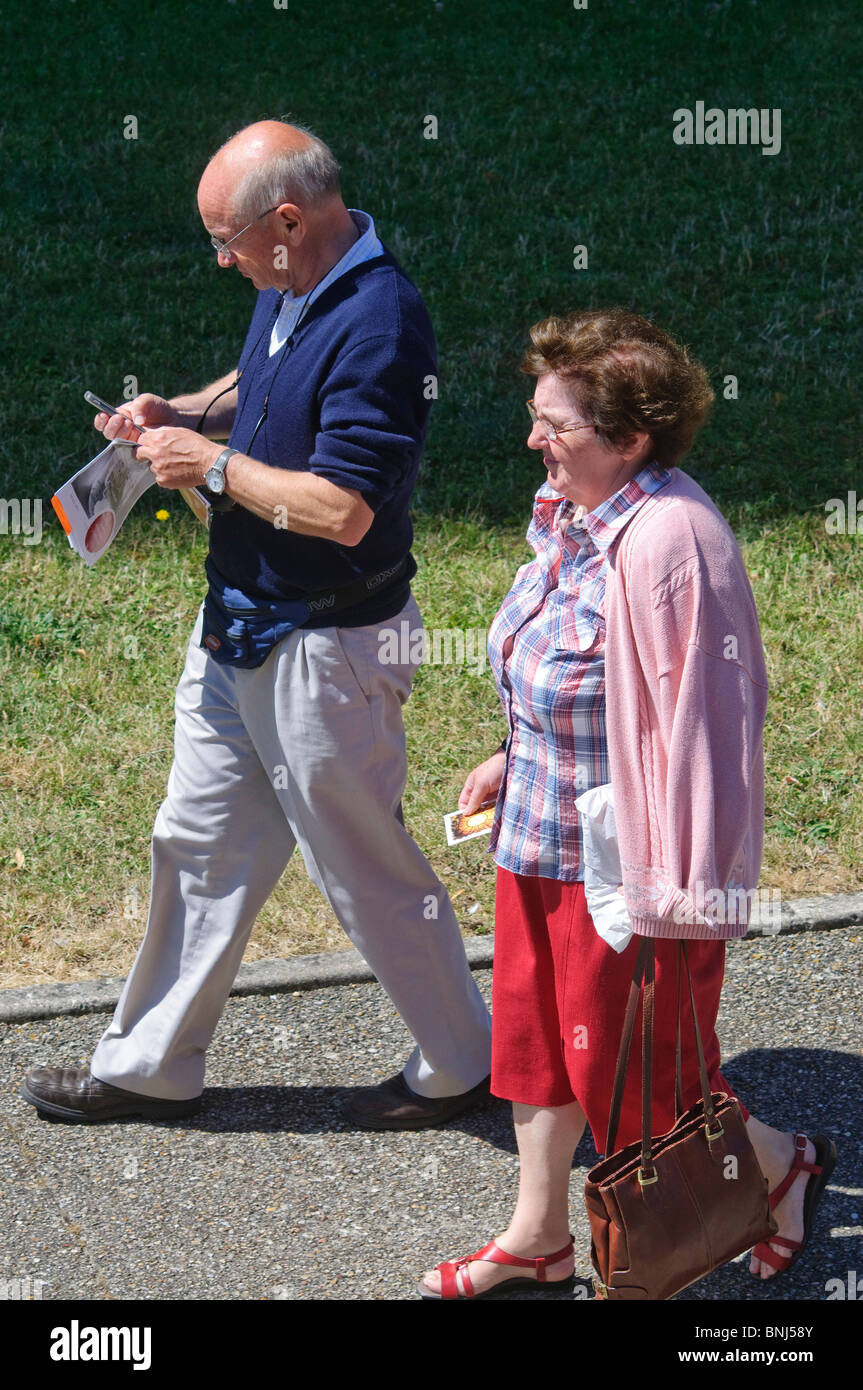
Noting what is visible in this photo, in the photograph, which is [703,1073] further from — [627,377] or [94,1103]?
[94,1103]

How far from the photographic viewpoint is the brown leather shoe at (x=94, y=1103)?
4.03 meters

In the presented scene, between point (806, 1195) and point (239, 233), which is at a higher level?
point (239, 233)

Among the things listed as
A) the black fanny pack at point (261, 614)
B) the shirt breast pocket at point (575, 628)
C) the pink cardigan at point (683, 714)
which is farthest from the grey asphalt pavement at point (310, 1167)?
the shirt breast pocket at point (575, 628)

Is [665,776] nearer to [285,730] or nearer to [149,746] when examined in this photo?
[285,730]

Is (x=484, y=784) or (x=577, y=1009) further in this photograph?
(x=484, y=784)

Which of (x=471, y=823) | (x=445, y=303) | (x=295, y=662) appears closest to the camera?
(x=471, y=823)

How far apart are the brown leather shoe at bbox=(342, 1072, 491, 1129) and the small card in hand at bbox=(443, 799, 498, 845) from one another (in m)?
0.87

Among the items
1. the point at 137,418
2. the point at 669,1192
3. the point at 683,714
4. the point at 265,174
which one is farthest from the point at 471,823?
the point at 265,174

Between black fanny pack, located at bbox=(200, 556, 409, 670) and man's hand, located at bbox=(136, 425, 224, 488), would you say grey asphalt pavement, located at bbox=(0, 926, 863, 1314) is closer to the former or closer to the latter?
black fanny pack, located at bbox=(200, 556, 409, 670)

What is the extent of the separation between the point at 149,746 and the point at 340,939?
4.59 ft

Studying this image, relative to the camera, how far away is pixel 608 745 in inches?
118

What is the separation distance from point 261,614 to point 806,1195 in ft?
5.81

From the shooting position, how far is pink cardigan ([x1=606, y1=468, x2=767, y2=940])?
2.85 metres

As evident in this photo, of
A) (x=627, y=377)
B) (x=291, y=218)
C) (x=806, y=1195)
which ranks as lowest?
(x=806, y=1195)
